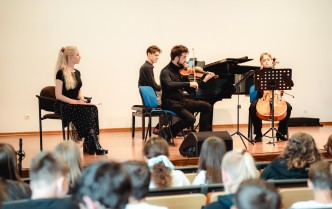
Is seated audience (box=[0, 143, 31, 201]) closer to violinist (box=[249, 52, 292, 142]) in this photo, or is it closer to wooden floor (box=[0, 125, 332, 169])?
wooden floor (box=[0, 125, 332, 169])

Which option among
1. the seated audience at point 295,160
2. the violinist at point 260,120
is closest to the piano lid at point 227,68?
the violinist at point 260,120

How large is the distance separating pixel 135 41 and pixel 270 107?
137 inches

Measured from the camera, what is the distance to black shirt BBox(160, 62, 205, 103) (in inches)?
283

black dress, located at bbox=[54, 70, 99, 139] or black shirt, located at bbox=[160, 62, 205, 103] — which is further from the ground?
black shirt, located at bbox=[160, 62, 205, 103]

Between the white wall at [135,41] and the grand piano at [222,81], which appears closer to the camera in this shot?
the grand piano at [222,81]

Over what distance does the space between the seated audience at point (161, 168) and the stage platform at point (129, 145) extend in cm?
165

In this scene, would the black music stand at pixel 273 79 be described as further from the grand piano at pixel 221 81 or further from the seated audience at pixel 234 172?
the seated audience at pixel 234 172

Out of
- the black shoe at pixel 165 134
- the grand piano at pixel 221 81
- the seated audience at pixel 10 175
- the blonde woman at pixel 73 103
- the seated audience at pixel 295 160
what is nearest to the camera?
the seated audience at pixel 10 175

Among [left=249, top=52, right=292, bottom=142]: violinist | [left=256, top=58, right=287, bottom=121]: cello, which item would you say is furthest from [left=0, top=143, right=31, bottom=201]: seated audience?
[left=249, top=52, right=292, bottom=142]: violinist

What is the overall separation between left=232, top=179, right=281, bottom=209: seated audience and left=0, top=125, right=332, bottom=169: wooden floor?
3619mm

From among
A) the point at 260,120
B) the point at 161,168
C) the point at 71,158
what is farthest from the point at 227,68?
the point at 71,158

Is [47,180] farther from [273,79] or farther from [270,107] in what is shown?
[270,107]

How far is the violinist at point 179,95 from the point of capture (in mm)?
7242

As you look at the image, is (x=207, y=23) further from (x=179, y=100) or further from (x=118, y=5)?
(x=179, y=100)
